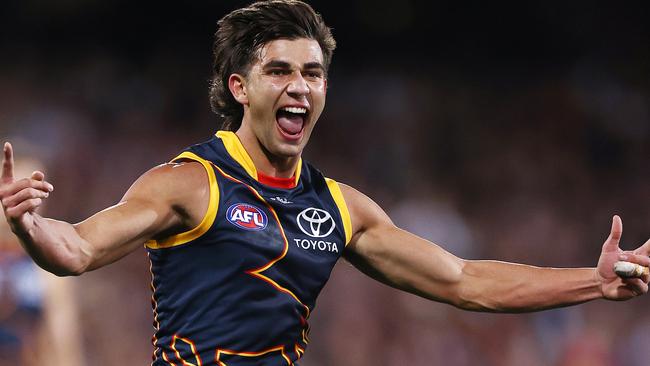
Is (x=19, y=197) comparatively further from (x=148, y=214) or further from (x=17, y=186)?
(x=148, y=214)

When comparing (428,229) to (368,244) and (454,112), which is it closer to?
(454,112)

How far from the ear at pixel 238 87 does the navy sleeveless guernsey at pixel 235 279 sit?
330 mm

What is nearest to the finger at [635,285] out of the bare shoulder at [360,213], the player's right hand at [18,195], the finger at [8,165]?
the bare shoulder at [360,213]

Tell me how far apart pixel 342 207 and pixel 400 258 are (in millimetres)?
320

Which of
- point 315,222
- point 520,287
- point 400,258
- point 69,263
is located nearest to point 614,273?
point 520,287

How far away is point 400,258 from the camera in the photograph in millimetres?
4145

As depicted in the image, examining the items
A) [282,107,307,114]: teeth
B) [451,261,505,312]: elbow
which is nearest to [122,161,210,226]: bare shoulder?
[282,107,307,114]: teeth

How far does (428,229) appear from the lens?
9.61m

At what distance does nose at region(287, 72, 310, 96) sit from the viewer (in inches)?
155

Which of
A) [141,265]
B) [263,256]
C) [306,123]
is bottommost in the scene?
[141,265]

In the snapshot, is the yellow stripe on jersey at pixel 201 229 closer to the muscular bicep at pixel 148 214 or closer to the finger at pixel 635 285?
the muscular bicep at pixel 148 214

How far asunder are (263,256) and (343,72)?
7.26m

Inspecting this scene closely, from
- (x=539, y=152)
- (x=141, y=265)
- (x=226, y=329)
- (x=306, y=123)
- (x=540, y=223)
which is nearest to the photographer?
(x=226, y=329)

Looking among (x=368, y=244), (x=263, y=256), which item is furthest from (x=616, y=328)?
(x=263, y=256)
